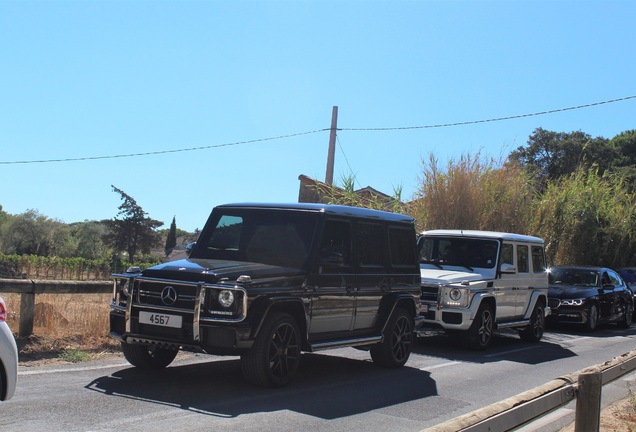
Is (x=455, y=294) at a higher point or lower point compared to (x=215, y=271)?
lower

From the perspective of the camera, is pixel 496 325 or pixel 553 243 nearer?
pixel 496 325

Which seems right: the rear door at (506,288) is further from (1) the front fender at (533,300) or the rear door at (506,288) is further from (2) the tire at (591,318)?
(2) the tire at (591,318)

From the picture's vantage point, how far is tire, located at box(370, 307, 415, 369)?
947cm

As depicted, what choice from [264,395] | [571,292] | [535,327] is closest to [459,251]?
[535,327]

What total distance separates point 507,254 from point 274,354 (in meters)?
7.45

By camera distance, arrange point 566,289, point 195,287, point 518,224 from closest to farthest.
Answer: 1. point 195,287
2. point 566,289
3. point 518,224

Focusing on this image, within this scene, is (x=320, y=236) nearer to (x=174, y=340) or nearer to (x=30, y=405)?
(x=174, y=340)

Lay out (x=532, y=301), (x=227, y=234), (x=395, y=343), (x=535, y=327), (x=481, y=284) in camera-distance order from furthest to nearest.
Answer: (x=535, y=327) < (x=532, y=301) < (x=481, y=284) < (x=395, y=343) < (x=227, y=234)

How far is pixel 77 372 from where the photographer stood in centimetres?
787

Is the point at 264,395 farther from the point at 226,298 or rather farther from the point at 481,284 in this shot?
the point at 481,284

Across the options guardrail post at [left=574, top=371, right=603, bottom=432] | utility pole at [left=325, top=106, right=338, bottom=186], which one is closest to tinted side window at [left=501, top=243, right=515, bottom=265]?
guardrail post at [left=574, top=371, right=603, bottom=432]

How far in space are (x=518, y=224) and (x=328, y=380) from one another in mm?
14655

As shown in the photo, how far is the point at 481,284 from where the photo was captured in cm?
1240

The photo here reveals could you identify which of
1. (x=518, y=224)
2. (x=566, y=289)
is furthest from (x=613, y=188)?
(x=566, y=289)
